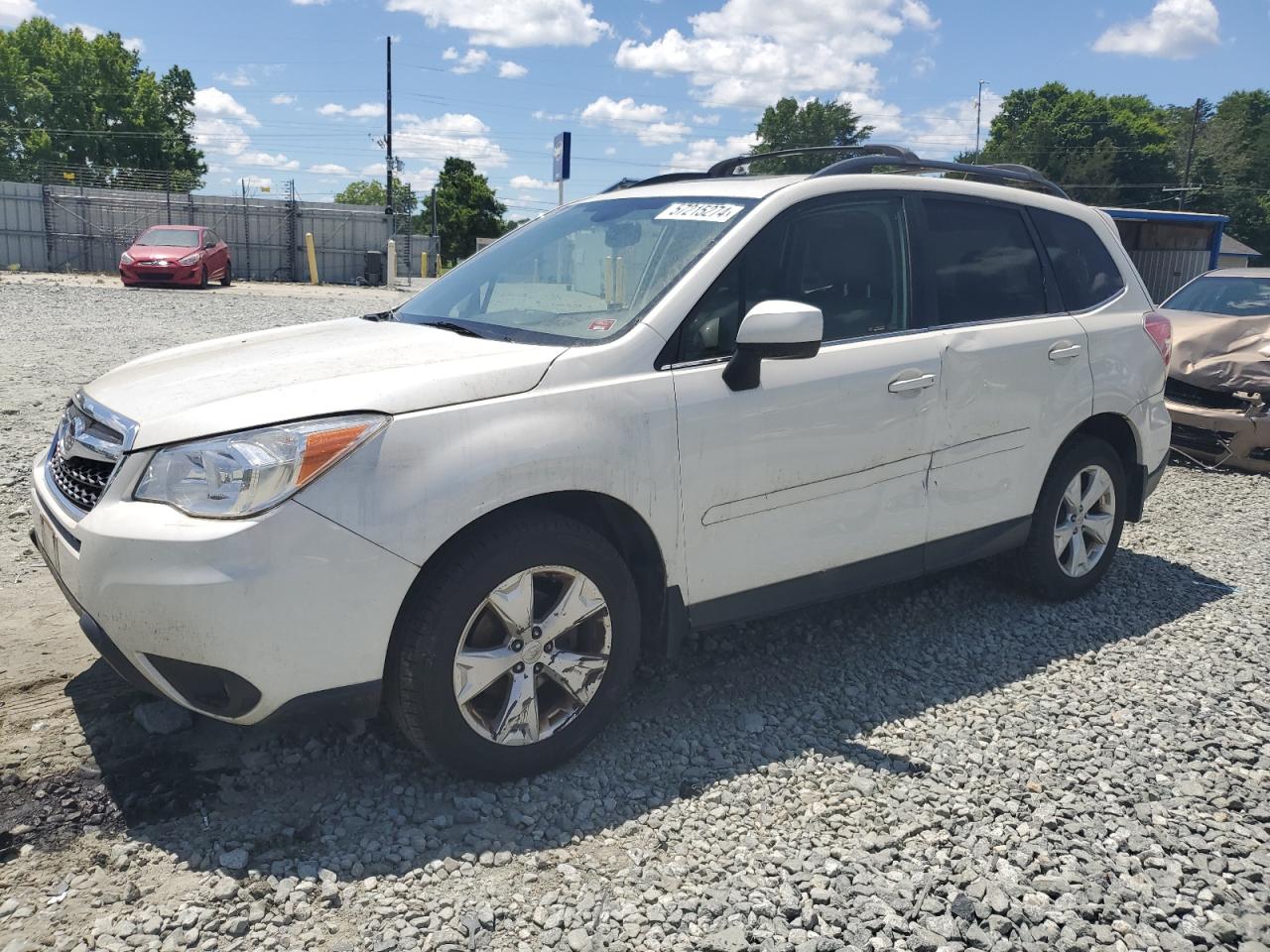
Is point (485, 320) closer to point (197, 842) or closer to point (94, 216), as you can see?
point (197, 842)

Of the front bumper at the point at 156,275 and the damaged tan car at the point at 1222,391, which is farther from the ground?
the front bumper at the point at 156,275

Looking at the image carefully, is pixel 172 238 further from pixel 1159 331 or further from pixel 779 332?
pixel 779 332

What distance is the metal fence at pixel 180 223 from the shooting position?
106 feet

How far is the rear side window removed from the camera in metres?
4.69

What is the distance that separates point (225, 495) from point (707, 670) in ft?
6.88

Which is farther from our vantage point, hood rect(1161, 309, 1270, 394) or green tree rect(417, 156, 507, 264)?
green tree rect(417, 156, 507, 264)

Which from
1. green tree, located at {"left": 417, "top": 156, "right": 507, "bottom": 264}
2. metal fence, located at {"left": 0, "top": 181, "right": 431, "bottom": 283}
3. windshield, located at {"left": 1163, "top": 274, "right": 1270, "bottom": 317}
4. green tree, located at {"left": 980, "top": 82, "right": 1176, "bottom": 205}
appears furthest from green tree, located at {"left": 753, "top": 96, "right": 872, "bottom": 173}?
windshield, located at {"left": 1163, "top": 274, "right": 1270, "bottom": 317}

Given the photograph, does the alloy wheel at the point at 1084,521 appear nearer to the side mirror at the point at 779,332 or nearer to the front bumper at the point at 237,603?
the side mirror at the point at 779,332

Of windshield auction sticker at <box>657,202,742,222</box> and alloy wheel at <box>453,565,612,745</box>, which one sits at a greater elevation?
windshield auction sticker at <box>657,202,742,222</box>

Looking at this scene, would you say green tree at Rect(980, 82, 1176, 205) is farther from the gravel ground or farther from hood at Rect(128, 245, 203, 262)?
the gravel ground

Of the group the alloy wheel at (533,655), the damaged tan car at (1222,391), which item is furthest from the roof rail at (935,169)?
the damaged tan car at (1222,391)

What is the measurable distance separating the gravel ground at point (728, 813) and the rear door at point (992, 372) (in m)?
0.63

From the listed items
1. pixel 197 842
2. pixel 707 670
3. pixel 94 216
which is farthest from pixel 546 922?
pixel 94 216

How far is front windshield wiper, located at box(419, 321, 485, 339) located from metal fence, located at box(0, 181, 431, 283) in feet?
103
